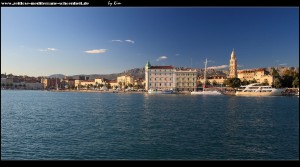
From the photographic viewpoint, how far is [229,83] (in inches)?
2943

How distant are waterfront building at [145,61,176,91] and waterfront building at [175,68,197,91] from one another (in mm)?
1300

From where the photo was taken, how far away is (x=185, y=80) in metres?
88.9

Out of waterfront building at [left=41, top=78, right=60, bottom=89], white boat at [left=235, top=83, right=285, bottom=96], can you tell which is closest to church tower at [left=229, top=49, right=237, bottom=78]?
white boat at [left=235, top=83, right=285, bottom=96]

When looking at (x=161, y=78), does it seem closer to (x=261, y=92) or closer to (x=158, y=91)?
Result: (x=158, y=91)

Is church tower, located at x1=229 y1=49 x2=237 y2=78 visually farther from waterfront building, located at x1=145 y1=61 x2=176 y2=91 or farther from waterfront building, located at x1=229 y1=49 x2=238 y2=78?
waterfront building, located at x1=145 y1=61 x2=176 y2=91

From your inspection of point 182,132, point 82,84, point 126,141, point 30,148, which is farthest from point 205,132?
Result: point 82,84

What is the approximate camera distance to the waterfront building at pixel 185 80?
88500 millimetres

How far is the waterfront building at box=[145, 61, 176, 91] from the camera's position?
88438 mm

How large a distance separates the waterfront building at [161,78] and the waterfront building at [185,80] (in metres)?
1.30
